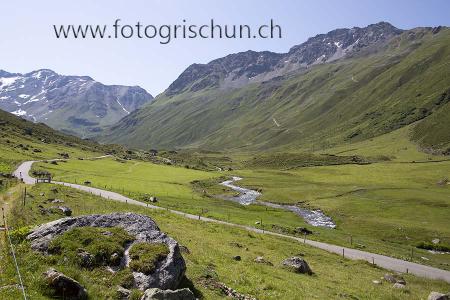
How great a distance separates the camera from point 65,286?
17594mm

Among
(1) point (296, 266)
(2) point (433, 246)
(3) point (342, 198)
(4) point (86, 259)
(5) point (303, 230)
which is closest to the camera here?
(4) point (86, 259)

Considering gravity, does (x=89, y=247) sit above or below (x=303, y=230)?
above

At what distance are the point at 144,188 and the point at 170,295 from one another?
9986cm

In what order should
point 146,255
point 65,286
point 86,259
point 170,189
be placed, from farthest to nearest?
1. point 170,189
2. point 146,255
3. point 86,259
4. point 65,286

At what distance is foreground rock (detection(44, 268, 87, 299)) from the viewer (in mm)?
17500

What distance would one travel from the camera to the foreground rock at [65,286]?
57.4 feet

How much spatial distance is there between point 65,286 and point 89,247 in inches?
170

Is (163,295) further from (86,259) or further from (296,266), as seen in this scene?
(296,266)

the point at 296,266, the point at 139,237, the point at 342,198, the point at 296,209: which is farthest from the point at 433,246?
the point at 139,237

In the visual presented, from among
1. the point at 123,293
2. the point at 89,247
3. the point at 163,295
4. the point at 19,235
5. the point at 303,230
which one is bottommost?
the point at 303,230

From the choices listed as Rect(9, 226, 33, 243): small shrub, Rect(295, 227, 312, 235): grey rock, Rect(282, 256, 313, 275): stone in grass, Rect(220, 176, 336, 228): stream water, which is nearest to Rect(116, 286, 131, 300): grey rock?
Rect(9, 226, 33, 243): small shrub

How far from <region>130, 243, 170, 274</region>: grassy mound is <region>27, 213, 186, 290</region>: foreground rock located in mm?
221

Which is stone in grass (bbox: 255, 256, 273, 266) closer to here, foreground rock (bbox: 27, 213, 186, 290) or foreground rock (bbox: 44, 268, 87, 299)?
foreground rock (bbox: 27, 213, 186, 290)

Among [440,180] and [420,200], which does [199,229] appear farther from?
[440,180]
